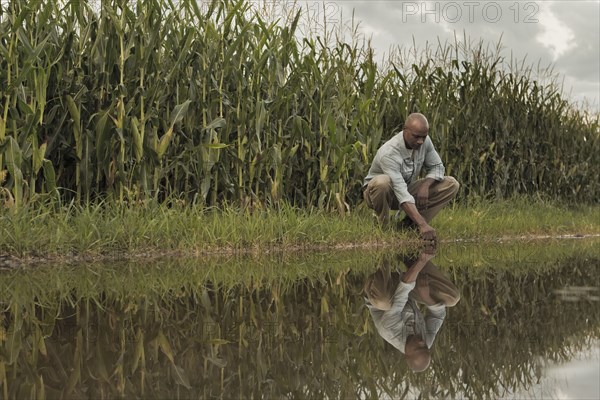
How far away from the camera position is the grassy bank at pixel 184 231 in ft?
16.8

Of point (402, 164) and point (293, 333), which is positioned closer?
point (293, 333)

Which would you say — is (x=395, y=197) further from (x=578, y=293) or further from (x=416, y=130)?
(x=578, y=293)

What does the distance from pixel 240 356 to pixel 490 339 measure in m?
0.98

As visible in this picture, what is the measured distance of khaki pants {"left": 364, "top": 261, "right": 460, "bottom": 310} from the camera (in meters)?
3.50

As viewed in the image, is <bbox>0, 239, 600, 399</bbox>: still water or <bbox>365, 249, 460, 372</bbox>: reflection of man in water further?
<bbox>365, 249, 460, 372</bbox>: reflection of man in water

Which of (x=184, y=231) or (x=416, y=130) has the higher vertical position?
(x=416, y=130)

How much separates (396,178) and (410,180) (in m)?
0.51

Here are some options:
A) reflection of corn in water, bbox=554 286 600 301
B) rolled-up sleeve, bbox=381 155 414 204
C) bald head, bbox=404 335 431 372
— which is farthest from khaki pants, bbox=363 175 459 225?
bald head, bbox=404 335 431 372

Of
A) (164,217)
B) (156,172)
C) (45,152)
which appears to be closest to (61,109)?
(45,152)

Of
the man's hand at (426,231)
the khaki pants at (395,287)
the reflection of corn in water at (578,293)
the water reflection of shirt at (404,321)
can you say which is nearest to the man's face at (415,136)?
the man's hand at (426,231)

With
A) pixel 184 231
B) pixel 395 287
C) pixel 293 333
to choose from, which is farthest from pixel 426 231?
pixel 293 333

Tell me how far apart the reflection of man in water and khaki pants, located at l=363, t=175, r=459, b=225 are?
1.99 meters

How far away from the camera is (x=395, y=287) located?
3.98 metres

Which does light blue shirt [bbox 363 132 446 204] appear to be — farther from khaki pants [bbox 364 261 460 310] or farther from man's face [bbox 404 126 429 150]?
khaki pants [bbox 364 261 460 310]
